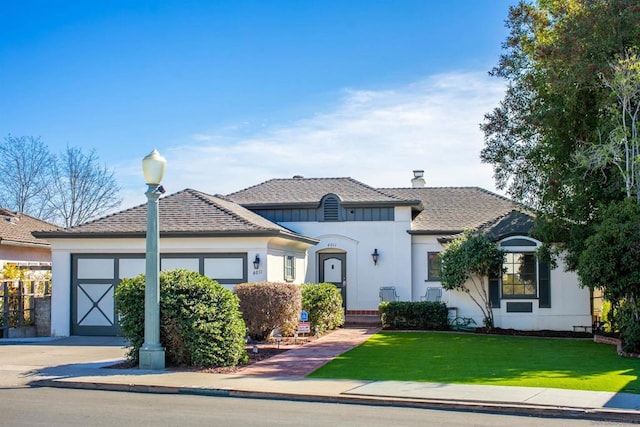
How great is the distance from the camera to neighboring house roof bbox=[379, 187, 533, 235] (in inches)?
1095

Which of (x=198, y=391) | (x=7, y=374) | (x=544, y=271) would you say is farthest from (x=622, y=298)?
(x=7, y=374)

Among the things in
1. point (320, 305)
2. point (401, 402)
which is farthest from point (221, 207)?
point (401, 402)

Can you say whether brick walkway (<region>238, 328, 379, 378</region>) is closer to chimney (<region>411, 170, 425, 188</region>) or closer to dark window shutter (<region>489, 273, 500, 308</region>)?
dark window shutter (<region>489, 273, 500, 308</region>)

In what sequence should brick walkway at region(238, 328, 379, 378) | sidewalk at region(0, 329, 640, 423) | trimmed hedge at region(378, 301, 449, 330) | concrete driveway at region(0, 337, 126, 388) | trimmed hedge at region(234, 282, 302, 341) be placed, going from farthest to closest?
trimmed hedge at region(378, 301, 449, 330) < trimmed hedge at region(234, 282, 302, 341) < brick walkway at region(238, 328, 379, 378) < concrete driveway at region(0, 337, 126, 388) < sidewalk at region(0, 329, 640, 423)

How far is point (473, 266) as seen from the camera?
72.8 ft

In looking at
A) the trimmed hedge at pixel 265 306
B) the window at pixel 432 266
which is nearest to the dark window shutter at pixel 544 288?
the window at pixel 432 266

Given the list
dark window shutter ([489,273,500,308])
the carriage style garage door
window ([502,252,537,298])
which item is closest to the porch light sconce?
dark window shutter ([489,273,500,308])

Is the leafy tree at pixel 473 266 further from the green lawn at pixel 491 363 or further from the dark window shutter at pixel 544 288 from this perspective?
the green lawn at pixel 491 363

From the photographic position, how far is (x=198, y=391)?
11805 mm

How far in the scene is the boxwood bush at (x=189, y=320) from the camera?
14.2m

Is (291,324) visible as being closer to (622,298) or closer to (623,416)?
(622,298)

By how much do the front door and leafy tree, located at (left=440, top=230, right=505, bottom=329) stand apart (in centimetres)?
585

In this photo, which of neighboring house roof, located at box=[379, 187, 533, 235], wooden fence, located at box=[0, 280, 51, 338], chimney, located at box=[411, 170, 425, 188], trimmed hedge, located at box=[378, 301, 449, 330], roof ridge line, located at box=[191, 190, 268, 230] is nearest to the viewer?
wooden fence, located at box=[0, 280, 51, 338]

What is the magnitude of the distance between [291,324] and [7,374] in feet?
25.9
